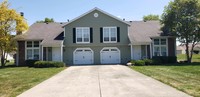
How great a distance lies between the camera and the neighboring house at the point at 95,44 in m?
30.4

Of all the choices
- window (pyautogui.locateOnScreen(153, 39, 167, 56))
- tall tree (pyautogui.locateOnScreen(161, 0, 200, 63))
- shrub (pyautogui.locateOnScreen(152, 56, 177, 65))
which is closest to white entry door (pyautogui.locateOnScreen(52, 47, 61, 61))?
shrub (pyautogui.locateOnScreen(152, 56, 177, 65))

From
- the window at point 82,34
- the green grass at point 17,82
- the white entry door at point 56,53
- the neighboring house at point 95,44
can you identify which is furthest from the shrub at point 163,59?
the green grass at point 17,82

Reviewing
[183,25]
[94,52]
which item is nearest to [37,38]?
[94,52]

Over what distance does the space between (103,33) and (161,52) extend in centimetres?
770

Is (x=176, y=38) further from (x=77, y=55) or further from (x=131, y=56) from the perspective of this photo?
(x=77, y=55)

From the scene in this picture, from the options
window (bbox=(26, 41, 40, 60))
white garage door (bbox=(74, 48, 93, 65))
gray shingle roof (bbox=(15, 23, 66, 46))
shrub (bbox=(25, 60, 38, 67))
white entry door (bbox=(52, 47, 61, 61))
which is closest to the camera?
shrub (bbox=(25, 60, 38, 67))

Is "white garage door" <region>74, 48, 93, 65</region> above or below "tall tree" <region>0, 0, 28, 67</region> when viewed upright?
below

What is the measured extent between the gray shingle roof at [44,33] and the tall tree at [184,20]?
13426 millimetres

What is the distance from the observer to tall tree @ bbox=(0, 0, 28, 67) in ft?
91.8

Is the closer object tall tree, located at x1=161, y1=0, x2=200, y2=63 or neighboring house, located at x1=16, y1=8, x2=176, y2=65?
tall tree, located at x1=161, y1=0, x2=200, y2=63

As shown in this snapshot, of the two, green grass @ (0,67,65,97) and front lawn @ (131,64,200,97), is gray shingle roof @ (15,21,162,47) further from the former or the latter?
front lawn @ (131,64,200,97)

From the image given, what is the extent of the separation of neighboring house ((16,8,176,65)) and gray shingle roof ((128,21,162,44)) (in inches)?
5.5

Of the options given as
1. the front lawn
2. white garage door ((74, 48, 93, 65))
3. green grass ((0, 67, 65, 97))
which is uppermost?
white garage door ((74, 48, 93, 65))

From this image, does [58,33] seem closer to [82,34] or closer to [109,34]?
[82,34]
